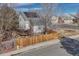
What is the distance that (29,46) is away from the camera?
1.78m

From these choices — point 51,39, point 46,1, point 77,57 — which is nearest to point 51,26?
point 51,39

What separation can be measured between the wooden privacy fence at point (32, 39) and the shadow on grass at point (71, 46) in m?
0.13

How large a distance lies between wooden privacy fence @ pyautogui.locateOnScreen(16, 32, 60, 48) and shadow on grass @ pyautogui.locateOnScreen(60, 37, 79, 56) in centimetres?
13

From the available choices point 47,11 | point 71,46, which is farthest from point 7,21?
point 71,46

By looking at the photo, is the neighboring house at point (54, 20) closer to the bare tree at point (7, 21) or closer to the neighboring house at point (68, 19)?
the neighboring house at point (68, 19)

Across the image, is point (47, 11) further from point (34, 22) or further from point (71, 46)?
point (71, 46)

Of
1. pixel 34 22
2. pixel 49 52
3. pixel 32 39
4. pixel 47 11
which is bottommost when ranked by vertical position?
pixel 49 52

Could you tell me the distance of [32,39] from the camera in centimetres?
179

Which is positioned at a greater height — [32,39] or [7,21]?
[7,21]

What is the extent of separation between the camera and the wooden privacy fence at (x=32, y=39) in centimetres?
177

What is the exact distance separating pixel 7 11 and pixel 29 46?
1.36ft

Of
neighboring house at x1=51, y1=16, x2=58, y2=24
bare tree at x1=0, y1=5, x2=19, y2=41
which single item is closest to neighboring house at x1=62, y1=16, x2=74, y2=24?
neighboring house at x1=51, y1=16, x2=58, y2=24

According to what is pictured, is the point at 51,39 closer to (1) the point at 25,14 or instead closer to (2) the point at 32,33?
(2) the point at 32,33

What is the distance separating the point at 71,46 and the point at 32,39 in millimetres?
400
